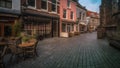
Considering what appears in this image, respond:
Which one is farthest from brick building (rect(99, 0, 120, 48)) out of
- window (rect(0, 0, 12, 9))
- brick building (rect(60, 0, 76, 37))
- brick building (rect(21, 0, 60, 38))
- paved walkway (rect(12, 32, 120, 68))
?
window (rect(0, 0, 12, 9))

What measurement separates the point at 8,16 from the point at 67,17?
14333 millimetres

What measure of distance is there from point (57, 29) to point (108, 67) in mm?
15853

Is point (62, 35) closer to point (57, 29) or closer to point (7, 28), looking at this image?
point (57, 29)

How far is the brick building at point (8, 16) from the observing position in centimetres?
1190

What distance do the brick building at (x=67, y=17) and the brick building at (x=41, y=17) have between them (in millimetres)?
1652

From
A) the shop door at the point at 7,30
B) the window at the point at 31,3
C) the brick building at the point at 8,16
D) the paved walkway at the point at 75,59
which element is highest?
the window at the point at 31,3

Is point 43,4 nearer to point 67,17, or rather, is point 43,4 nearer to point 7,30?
point 7,30

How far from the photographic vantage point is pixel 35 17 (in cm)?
1612

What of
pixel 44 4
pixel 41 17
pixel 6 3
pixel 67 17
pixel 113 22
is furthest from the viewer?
pixel 67 17

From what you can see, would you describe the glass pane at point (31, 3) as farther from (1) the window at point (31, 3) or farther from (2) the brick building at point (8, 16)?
(2) the brick building at point (8, 16)

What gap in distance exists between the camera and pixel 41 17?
17.2 metres

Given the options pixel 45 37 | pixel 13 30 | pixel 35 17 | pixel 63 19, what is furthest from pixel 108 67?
pixel 63 19

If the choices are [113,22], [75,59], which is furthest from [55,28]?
[75,59]

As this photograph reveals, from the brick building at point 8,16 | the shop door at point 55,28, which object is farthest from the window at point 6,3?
the shop door at point 55,28
